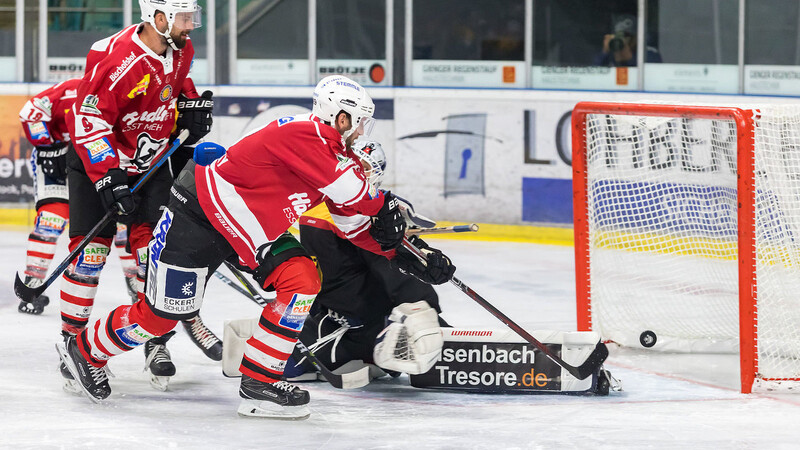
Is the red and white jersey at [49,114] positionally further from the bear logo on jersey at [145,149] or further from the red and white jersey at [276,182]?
the red and white jersey at [276,182]

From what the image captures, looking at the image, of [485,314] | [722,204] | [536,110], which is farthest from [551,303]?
[536,110]

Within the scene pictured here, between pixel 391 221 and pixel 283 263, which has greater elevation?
pixel 391 221

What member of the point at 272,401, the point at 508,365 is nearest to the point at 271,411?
the point at 272,401

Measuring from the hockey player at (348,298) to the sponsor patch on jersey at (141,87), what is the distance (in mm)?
713

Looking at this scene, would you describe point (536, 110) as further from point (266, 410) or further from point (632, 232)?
point (266, 410)

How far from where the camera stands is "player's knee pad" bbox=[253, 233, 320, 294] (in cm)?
355

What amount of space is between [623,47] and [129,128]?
13.2 feet

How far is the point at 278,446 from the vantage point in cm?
332

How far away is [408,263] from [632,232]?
1.56 meters

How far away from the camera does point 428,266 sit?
3777 mm

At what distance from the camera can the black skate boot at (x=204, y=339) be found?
4426 mm

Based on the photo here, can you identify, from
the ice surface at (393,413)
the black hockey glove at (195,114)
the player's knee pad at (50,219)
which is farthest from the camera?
A: the player's knee pad at (50,219)

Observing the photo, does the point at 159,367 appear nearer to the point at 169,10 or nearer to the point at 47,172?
the point at 169,10

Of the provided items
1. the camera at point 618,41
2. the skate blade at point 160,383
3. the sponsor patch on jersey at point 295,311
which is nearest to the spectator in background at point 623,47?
the camera at point 618,41
